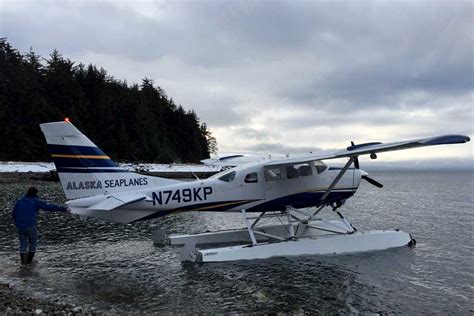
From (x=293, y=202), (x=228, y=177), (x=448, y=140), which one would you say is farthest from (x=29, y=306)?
(x=448, y=140)

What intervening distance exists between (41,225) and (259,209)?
9758mm

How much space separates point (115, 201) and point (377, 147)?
703 centimetres

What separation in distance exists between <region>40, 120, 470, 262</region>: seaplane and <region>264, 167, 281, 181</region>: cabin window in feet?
0.10

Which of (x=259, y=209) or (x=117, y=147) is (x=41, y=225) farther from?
(x=117, y=147)

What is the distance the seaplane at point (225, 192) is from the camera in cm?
1080

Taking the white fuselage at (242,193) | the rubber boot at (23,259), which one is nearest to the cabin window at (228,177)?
the white fuselage at (242,193)

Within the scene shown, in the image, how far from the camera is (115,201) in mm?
10703

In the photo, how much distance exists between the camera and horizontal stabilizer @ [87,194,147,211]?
1047cm

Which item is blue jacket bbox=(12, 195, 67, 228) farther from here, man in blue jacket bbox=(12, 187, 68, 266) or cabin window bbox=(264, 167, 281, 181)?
cabin window bbox=(264, 167, 281, 181)

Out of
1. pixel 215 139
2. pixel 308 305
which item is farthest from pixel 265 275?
pixel 215 139

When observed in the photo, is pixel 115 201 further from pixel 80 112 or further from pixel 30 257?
pixel 80 112

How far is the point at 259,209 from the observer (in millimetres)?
12070

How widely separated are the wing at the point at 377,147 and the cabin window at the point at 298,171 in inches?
25.4

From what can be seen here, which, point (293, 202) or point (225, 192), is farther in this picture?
point (293, 202)
